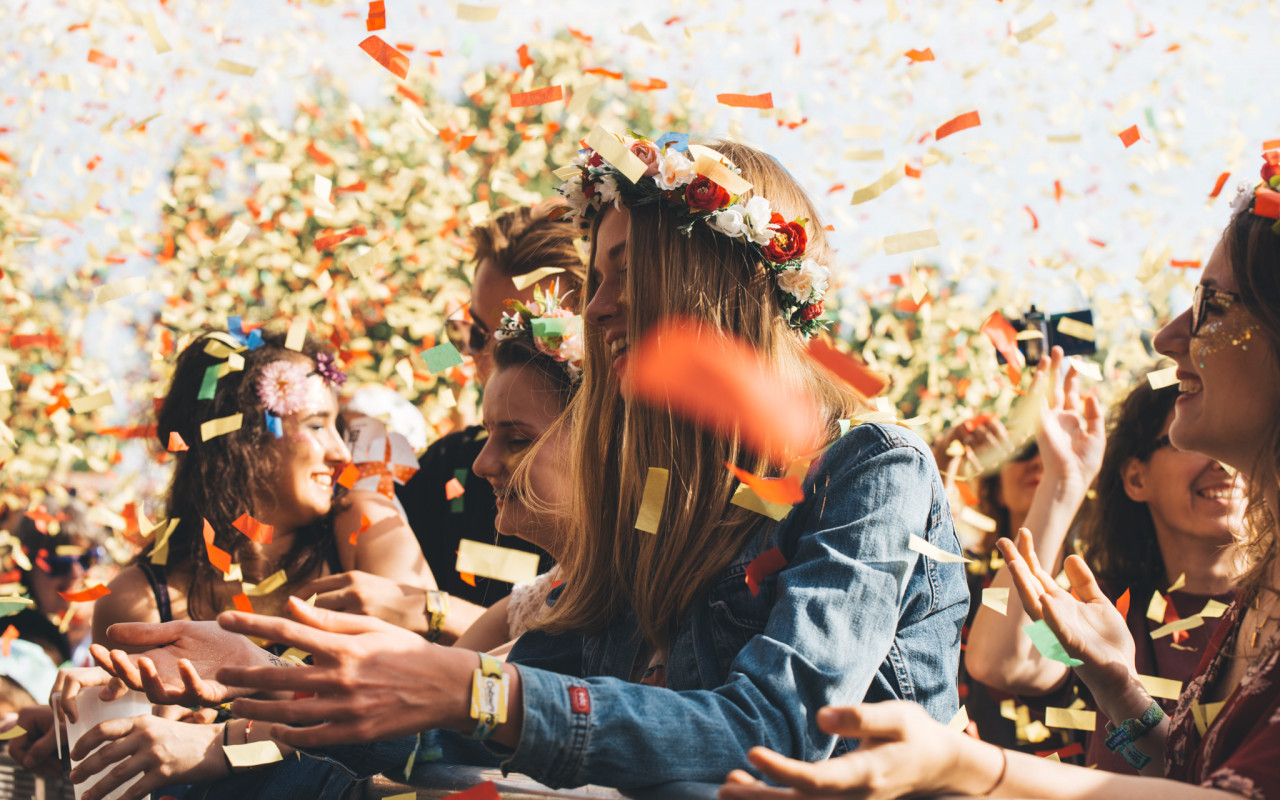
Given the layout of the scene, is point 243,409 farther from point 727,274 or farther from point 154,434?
point 727,274

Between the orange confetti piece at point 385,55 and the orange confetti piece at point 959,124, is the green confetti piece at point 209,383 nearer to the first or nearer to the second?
the orange confetti piece at point 385,55

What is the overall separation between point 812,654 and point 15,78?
9.88 m

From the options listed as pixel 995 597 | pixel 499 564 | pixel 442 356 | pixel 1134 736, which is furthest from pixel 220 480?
pixel 1134 736

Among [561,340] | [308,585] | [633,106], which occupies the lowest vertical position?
[308,585]

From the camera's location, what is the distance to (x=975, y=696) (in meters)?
3.82

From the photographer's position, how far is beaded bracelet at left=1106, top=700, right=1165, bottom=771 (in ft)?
6.77

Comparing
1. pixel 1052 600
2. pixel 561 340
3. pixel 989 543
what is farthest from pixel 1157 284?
pixel 561 340

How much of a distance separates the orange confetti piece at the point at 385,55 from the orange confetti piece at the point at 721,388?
1797 mm

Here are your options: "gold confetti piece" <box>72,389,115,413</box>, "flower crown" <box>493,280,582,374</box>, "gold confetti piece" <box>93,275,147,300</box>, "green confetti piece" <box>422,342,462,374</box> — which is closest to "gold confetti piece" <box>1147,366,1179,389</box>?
"flower crown" <box>493,280,582,374</box>

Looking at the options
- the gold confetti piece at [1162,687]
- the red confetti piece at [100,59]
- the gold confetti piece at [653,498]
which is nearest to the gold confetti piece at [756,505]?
the gold confetti piece at [653,498]

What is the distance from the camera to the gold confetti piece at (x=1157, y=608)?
3088mm

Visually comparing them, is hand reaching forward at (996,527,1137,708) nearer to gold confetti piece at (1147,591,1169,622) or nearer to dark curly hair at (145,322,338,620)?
gold confetti piece at (1147,591,1169,622)

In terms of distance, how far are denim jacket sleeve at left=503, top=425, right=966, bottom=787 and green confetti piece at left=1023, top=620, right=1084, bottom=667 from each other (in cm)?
27

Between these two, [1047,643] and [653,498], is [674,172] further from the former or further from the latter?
[1047,643]
